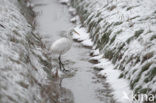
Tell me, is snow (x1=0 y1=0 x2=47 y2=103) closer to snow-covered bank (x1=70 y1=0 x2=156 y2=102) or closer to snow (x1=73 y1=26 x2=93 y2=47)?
snow-covered bank (x1=70 y1=0 x2=156 y2=102)

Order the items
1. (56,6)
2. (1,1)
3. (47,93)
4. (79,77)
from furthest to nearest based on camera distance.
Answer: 1. (56,6)
2. (1,1)
3. (79,77)
4. (47,93)

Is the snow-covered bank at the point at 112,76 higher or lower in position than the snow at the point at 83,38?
lower

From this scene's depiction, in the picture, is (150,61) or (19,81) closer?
(19,81)

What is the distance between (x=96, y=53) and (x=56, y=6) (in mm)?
10630

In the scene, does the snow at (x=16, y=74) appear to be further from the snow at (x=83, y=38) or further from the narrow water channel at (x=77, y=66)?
the snow at (x=83, y=38)

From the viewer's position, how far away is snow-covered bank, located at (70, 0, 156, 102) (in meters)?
6.50

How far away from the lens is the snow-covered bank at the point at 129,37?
6.50 m

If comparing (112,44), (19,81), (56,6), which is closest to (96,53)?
(112,44)

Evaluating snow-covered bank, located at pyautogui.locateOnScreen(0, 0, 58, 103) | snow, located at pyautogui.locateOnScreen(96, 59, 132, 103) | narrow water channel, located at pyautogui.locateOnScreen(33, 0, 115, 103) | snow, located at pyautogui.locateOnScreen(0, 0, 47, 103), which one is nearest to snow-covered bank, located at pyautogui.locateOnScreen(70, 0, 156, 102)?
snow, located at pyautogui.locateOnScreen(96, 59, 132, 103)

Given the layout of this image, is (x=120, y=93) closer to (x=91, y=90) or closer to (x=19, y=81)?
(x=91, y=90)

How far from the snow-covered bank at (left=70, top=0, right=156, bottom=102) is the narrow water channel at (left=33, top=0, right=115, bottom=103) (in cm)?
68

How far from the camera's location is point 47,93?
20.4 ft

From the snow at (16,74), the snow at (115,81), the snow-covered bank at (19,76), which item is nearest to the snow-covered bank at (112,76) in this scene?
the snow at (115,81)

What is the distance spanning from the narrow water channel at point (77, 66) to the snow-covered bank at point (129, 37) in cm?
68
